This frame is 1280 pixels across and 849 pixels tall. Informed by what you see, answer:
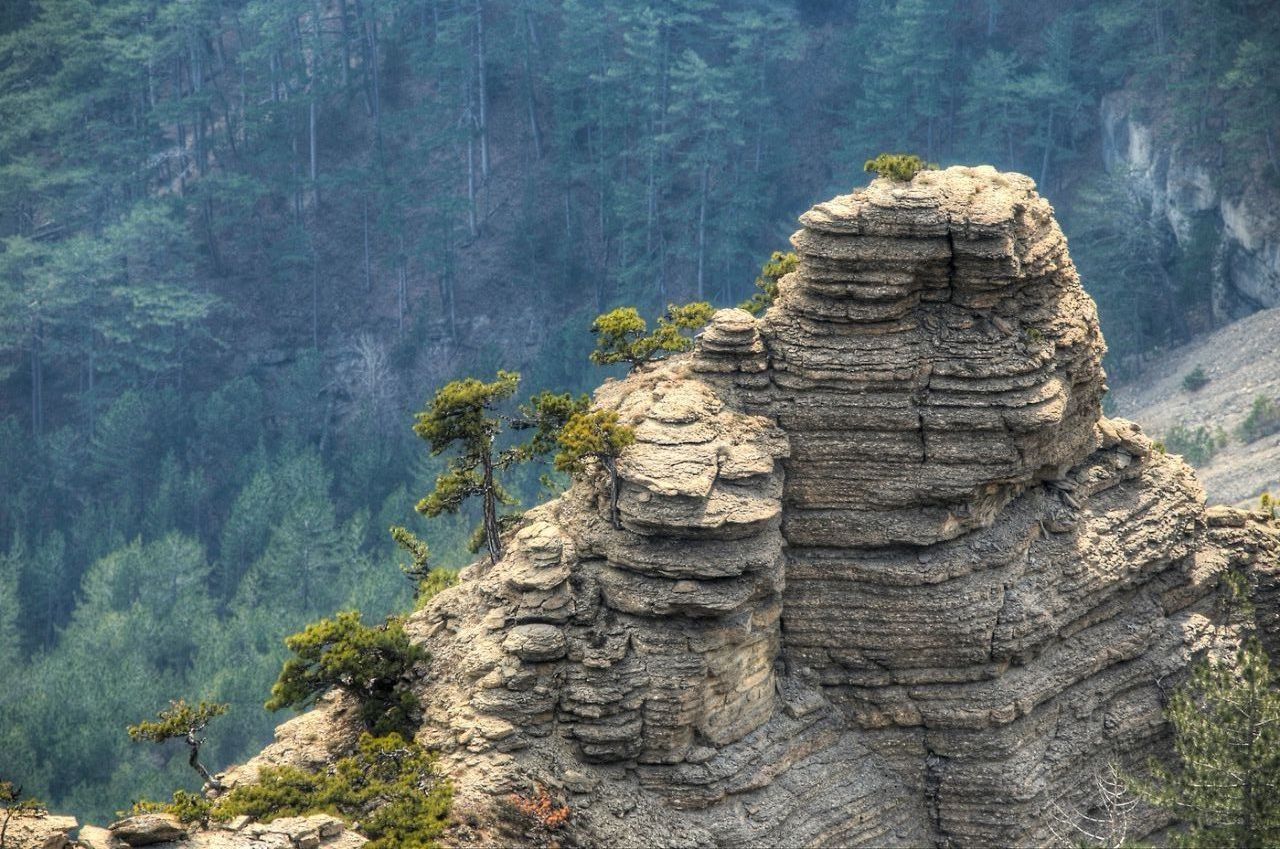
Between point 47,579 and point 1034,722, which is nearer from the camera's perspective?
point 1034,722

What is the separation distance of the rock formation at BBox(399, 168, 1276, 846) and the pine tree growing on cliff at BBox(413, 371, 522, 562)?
79.8 inches

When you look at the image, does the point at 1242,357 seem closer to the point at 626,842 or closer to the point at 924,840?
the point at 924,840

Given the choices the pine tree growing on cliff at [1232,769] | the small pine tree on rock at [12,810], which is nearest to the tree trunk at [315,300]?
the small pine tree on rock at [12,810]

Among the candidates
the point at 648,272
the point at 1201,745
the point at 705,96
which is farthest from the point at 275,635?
the point at 1201,745

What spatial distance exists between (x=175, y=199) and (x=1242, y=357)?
76.5m

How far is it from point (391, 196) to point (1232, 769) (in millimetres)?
93922

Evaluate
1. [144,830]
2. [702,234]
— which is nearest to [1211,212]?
[702,234]

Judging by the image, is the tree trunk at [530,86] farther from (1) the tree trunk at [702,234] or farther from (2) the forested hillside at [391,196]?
(1) the tree trunk at [702,234]

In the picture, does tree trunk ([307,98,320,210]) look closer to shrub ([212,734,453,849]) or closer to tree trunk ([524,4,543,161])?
tree trunk ([524,4,543,161])

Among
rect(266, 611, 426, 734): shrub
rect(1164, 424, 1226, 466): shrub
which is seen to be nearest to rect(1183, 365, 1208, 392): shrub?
rect(1164, 424, 1226, 466): shrub

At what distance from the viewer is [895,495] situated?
40906 millimetres

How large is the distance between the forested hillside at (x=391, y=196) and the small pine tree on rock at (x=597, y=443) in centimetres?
5787

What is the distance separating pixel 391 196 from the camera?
406 feet

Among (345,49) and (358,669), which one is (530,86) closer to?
(345,49)
